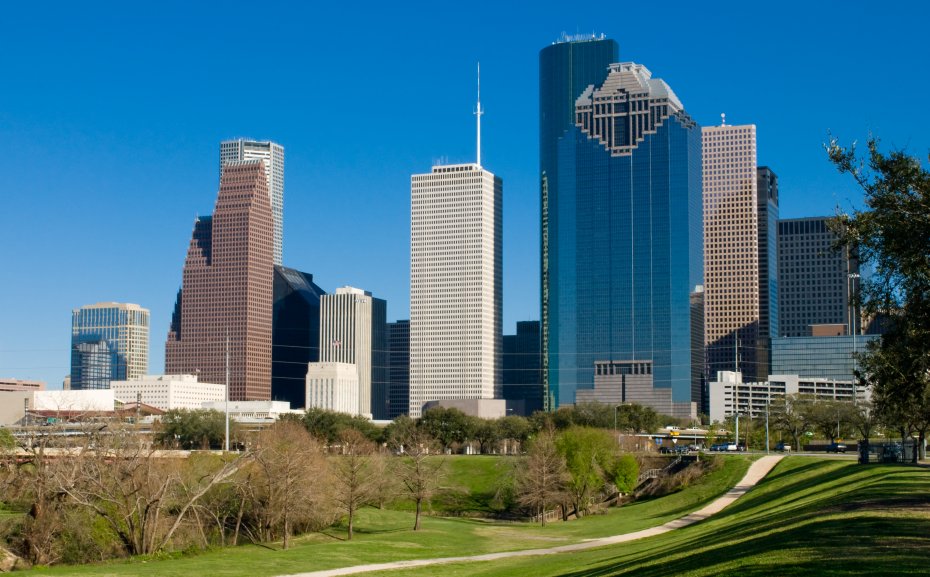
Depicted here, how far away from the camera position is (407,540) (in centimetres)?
8269

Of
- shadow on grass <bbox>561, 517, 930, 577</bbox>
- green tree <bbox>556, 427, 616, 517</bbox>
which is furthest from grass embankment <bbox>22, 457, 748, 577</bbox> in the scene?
shadow on grass <bbox>561, 517, 930, 577</bbox>

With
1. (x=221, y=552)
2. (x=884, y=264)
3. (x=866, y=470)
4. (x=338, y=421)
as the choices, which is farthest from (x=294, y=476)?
(x=338, y=421)

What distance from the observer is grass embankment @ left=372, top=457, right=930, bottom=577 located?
112ft

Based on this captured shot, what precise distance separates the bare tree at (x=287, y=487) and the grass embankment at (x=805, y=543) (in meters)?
19.1

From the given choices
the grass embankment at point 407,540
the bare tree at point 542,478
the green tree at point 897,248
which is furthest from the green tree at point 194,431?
the green tree at point 897,248

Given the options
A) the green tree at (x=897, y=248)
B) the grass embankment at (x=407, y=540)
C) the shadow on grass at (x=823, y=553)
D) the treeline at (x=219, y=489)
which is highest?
the green tree at (x=897, y=248)

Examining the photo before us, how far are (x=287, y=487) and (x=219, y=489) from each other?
11154 millimetres

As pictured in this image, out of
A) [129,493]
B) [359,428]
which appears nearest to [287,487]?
[129,493]

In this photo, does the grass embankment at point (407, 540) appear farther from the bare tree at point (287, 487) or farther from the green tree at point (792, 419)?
the green tree at point (792, 419)

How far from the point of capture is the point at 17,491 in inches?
3346

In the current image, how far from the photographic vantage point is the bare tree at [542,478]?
107438 mm

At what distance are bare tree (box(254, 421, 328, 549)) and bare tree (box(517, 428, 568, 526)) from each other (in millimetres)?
25486

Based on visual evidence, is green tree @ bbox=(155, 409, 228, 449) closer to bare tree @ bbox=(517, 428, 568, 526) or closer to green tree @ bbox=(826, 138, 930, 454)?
bare tree @ bbox=(517, 428, 568, 526)

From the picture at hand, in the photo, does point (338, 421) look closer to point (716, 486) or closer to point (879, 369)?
point (716, 486)
